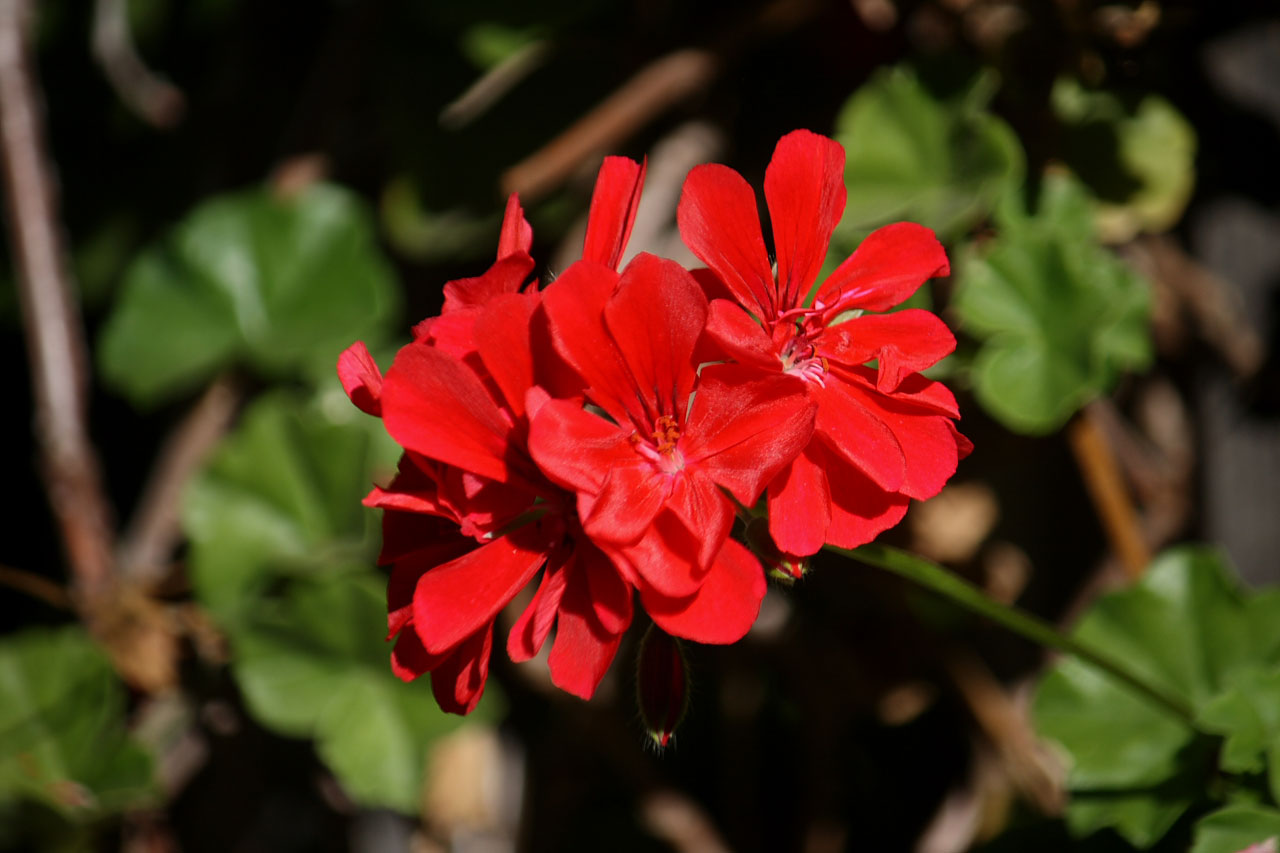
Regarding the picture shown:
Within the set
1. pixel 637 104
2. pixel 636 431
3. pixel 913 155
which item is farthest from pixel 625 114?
pixel 636 431

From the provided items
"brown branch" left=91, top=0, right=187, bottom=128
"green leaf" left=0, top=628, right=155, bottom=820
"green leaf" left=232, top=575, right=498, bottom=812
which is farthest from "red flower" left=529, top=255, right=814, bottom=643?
"brown branch" left=91, top=0, right=187, bottom=128

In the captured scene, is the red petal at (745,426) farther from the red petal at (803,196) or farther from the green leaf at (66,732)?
the green leaf at (66,732)

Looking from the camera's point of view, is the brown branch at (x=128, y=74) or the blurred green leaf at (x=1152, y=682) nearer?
the blurred green leaf at (x=1152, y=682)

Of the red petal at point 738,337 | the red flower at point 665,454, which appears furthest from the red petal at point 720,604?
the red petal at point 738,337

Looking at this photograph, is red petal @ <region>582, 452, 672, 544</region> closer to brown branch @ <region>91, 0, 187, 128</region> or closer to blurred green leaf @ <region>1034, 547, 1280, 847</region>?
blurred green leaf @ <region>1034, 547, 1280, 847</region>

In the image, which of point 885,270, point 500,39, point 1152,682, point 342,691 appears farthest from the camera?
point 500,39

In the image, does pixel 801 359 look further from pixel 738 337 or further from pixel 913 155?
pixel 913 155

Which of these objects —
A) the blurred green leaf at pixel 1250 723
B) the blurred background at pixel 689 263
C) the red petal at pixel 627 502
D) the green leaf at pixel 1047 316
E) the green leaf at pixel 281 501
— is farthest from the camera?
the green leaf at pixel 281 501
